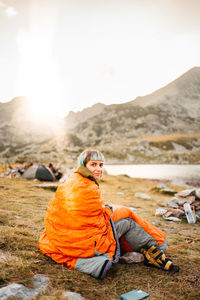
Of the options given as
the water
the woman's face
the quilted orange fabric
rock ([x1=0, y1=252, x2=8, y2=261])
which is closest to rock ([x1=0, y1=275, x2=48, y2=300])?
the quilted orange fabric

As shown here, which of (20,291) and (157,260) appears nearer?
(20,291)

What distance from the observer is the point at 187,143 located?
522ft

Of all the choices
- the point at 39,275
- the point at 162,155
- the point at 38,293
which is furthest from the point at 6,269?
the point at 162,155

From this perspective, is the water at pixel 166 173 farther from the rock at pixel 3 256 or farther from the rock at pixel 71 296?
the rock at pixel 71 296

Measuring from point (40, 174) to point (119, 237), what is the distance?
672 inches

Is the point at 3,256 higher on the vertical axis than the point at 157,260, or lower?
higher

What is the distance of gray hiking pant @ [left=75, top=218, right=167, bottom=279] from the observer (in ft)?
12.7

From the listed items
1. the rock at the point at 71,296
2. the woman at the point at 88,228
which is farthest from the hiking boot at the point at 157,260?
the rock at the point at 71,296

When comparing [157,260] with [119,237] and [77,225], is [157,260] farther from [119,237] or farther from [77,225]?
[77,225]

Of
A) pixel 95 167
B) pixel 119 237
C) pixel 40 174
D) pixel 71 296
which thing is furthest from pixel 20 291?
pixel 40 174

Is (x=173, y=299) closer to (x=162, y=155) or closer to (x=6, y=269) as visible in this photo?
(x=6, y=269)

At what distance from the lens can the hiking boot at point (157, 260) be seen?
4.55 meters

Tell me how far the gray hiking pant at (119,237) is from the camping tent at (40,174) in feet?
55.0

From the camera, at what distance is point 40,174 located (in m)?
20.5
